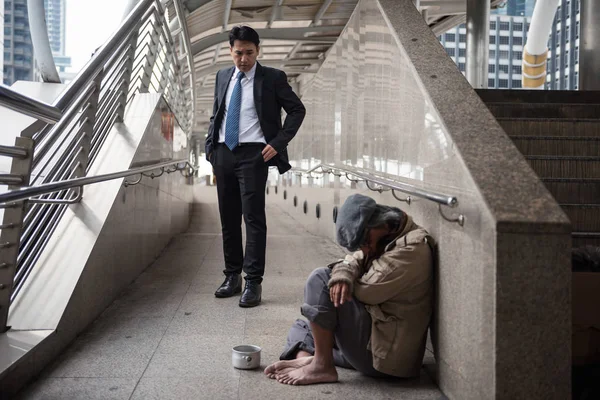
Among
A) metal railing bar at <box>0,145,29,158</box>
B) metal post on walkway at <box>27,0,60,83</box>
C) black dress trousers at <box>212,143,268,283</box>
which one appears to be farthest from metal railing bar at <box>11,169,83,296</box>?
metal post on walkway at <box>27,0,60,83</box>

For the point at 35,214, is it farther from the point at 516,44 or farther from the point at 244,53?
the point at 516,44

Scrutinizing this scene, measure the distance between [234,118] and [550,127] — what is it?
2.33 metres

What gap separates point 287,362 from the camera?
3008 millimetres

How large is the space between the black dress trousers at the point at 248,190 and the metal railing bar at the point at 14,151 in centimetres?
166

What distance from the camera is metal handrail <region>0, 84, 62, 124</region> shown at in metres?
2.27

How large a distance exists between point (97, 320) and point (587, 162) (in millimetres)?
3280

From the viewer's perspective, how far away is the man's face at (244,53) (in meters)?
4.26

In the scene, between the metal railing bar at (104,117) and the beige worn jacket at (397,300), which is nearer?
the beige worn jacket at (397,300)

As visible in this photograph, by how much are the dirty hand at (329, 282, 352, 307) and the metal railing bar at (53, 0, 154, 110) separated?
1.38 metres

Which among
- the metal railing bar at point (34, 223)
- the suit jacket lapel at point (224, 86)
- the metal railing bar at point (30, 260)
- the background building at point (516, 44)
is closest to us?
the metal railing bar at point (30, 260)

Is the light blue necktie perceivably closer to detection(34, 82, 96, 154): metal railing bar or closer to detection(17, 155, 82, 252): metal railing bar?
detection(34, 82, 96, 154): metal railing bar

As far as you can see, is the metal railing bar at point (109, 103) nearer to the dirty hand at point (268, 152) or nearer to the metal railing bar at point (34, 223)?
the metal railing bar at point (34, 223)

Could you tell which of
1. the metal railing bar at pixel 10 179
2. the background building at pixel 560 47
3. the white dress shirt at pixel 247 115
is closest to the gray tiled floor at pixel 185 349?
the metal railing bar at pixel 10 179

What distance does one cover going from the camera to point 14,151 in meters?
2.77
